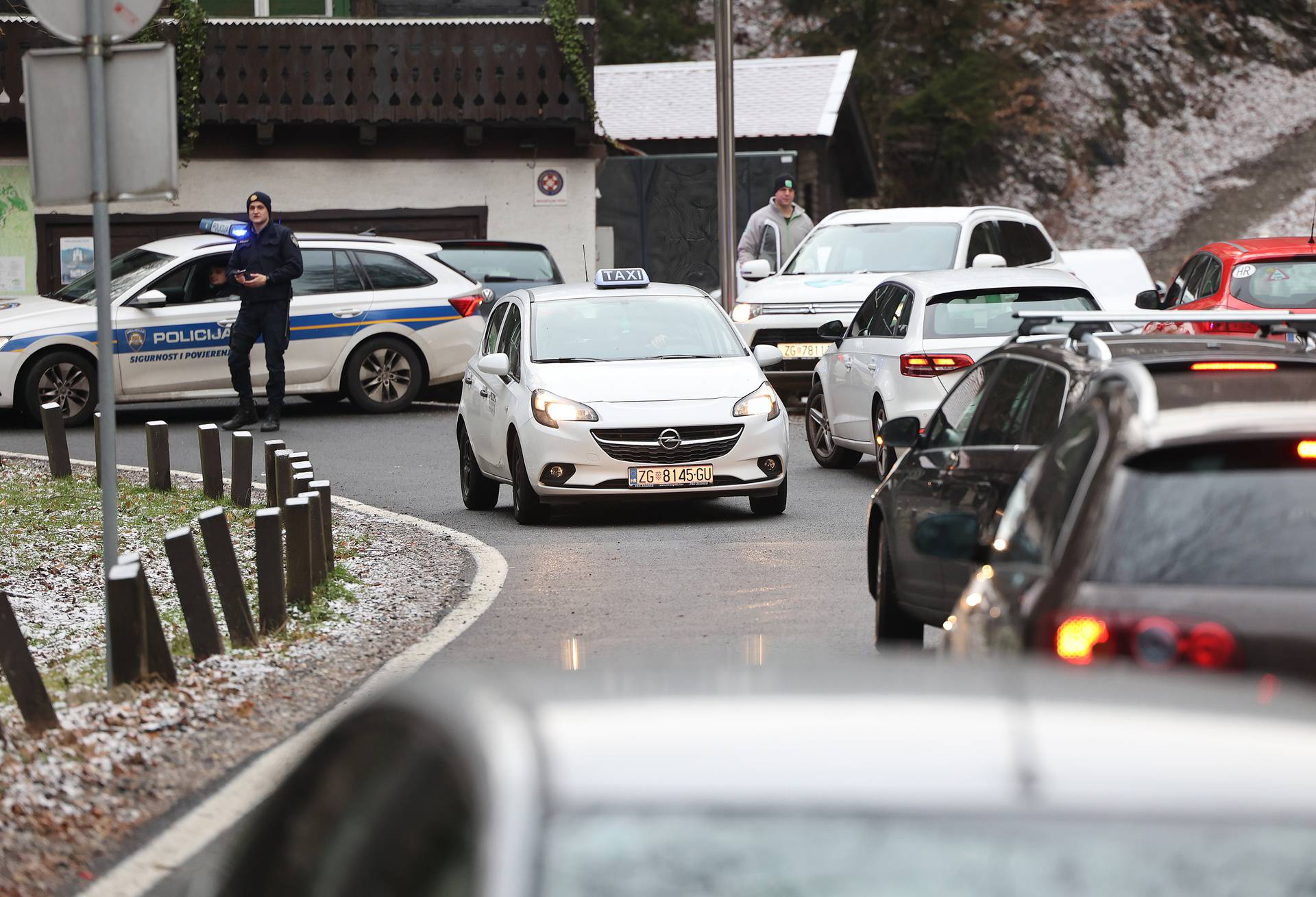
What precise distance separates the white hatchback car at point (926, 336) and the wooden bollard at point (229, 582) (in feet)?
19.5

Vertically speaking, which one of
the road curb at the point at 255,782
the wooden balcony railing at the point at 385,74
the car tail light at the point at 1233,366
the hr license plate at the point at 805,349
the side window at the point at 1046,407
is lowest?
the road curb at the point at 255,782

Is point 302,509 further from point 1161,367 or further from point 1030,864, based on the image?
point 1030,864

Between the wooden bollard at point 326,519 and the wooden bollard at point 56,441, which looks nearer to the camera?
the wooden bollard at point 326,519

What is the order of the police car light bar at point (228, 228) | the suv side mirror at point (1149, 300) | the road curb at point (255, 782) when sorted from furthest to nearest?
the police car light bar at point (228, 228)
the suv side mirror at point (1149, 300)
the road curb at point (255, 782)

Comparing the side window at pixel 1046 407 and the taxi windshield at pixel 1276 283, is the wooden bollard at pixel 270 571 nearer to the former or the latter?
the side window at pixel 1046 407

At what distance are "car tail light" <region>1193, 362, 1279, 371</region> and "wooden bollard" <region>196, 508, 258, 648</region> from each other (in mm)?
4522

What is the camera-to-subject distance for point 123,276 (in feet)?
65.0

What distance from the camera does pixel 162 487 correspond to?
14578mm

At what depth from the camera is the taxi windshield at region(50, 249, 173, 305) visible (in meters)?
19.5

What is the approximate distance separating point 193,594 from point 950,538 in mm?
3639

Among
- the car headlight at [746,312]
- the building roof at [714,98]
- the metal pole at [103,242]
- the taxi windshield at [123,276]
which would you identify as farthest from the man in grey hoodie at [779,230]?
the metal pole at [103,242]

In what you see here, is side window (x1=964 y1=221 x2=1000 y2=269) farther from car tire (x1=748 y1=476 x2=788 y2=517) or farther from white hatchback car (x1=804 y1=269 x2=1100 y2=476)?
car tire (x1=748 y1=476 x2=788 y2=517)

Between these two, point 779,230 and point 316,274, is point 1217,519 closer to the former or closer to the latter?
point 316,274

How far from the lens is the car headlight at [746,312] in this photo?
62.8 ft
